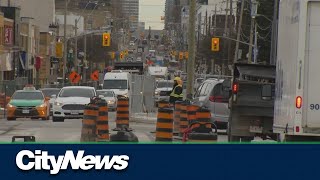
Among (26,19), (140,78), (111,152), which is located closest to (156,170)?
(111,152)

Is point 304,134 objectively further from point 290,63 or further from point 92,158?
point 92,158

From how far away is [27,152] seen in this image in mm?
8836

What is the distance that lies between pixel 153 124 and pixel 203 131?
22834 millimetres

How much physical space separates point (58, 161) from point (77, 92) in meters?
29.1

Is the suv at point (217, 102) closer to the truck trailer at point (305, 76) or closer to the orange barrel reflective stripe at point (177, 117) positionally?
the orange barrel reflective stripe at point (177, 117)

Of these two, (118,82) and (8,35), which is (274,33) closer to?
(118,82)

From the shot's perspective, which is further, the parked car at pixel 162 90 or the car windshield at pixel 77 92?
the parked car at pixel 162 90

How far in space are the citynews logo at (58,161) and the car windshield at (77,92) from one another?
94.1 feet

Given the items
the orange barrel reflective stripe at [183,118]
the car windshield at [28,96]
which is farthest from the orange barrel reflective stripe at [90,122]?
the car windshield at [28,96]

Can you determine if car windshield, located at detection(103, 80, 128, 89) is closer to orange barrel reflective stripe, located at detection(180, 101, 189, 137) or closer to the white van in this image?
the white van

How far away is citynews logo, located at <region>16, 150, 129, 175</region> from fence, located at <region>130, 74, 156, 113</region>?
34.7m

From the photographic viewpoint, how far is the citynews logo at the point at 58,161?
8789 millimetres

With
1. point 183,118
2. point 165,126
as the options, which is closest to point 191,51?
point 183,118

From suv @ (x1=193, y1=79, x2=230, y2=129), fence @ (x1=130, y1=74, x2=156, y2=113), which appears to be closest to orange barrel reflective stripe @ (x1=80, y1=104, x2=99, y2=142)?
suv @ (x1=193, y1=79, x2=230, y2=129)
